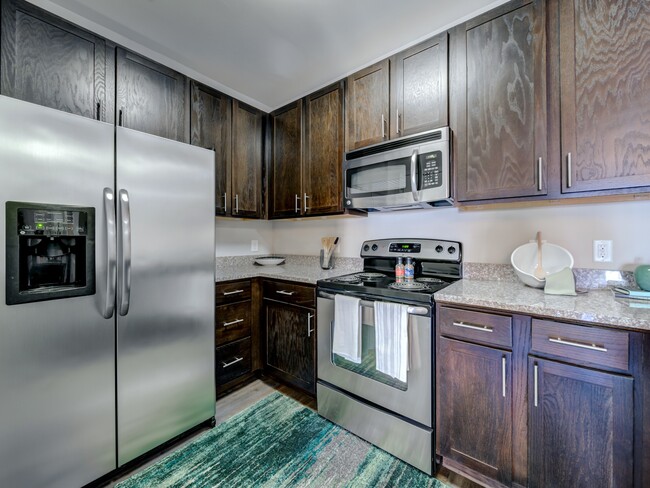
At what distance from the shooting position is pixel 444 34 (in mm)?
1732

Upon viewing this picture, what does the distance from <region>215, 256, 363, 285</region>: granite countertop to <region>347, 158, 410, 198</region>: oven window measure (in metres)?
0.69

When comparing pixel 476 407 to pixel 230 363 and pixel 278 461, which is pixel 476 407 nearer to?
pixel 278 461

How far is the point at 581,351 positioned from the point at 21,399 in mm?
2298

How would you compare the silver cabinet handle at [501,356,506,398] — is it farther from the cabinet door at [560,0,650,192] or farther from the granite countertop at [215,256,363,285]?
the granite countertop at [215,256,363,285]

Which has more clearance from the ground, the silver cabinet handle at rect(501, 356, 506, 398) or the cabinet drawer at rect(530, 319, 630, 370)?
the cabinet drawer at rect(530, 319, 630, 370)

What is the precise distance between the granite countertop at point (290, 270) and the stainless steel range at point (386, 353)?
1.05 ft

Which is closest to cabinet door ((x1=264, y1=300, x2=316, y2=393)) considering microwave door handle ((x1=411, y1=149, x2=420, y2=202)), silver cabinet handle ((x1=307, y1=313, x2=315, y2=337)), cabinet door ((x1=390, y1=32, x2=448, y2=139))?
silver cabinet handle ((x1=307, y1=313, x2=315, y2=337))

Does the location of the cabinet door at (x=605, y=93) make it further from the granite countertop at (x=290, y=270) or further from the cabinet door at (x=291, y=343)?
the cabinet door at (x=291, y=343)

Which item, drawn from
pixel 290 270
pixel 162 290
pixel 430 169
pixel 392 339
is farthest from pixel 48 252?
pixel 430 169

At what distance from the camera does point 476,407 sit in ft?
4.36

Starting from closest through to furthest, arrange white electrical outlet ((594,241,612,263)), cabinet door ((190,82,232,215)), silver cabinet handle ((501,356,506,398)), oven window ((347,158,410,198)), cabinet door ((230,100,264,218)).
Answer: silver cabinet handle ((501,356,506,398)), white electrical outlet ((594,241,612,263)), oven window ((347,158,410,198)), cabinet door ((190,82,232,215)), cabinet door ((230,100,264,218))

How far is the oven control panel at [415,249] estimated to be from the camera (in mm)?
1973

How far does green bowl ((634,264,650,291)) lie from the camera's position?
1.31 metres

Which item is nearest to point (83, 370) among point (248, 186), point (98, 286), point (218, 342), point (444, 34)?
point (98, 286)
